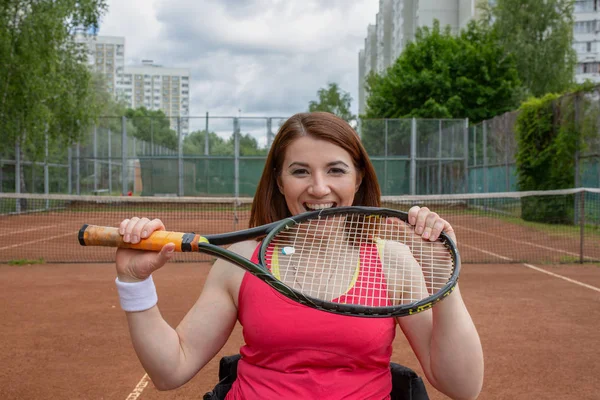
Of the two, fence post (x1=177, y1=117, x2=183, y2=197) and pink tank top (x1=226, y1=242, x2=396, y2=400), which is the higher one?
fence post (x1=177, y1=117, x2=183, y2=197)

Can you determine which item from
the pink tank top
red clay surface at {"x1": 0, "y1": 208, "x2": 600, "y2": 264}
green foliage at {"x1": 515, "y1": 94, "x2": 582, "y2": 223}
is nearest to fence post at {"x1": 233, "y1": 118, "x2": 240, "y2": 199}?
red clay surface at {"x1": 0, "y1": 208, "x2": 600, "y2": 264}

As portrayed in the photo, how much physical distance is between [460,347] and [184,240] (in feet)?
2.70

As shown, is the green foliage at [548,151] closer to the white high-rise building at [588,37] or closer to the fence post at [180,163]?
the fence post at [180,163]

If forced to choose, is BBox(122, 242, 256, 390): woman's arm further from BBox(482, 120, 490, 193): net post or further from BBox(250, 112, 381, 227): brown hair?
BBox(482, 120, 490, 193): net post

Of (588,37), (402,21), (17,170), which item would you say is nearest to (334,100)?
(402,21)

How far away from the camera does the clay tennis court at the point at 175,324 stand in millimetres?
3980

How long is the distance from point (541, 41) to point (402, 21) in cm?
2434

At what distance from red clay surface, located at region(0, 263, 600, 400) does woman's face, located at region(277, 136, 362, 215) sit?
2469 mm

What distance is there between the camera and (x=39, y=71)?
1741 centimetres

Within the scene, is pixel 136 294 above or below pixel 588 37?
below

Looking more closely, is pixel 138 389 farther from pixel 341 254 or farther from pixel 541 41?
pixel 541 41

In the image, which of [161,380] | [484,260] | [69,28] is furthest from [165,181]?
[161,380]

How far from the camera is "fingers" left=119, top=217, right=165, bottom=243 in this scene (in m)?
1.57

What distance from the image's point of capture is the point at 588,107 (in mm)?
14578
